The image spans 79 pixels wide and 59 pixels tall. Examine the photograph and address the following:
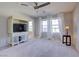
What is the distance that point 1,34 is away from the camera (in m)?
2.60

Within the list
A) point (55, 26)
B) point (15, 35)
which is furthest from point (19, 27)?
point (55, 26)

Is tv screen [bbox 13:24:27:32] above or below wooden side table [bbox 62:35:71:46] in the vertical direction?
above

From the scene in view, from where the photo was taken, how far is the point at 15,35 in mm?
2850

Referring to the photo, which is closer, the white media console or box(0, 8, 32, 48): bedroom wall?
box(0, 8, 32, 48): bedroom wall

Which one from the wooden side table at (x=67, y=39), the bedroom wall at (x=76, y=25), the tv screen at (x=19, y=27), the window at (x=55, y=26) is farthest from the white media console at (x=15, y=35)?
the bedroom wall at (x=76, y=25)

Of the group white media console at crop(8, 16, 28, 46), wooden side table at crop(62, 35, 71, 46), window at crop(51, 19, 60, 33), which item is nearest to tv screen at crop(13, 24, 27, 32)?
white media console at crop(8, 16, 28, 46)

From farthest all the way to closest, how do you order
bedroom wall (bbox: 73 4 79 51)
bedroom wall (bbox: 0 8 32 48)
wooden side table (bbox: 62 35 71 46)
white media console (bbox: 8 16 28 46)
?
bedroom wall (bbox: 73 4 79 51), wooden side table (bbox: 62 35 71 46), white media console (bbox: 8 16 28 46), bedroom wall (bbox: 0 8 32 48)

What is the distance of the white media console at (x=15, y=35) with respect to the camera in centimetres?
270

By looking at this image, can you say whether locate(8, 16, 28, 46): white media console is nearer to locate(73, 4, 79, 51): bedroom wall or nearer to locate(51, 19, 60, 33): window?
locate(51, 19, 60, 33): window

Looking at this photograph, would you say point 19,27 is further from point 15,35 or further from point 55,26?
point 55,26

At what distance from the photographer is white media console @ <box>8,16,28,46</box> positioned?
270 centimetres

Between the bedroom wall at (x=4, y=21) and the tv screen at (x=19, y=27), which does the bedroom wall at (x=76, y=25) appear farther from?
Answer: the bedroom wall at (x=4, y=21)

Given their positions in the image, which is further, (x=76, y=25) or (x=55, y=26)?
(x=76, y=25)

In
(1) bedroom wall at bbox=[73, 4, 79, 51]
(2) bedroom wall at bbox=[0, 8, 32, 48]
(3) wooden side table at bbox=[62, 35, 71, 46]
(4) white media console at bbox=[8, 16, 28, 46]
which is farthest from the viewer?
(1) bedroom wall at bbox=[73, 4, 79, 51]
